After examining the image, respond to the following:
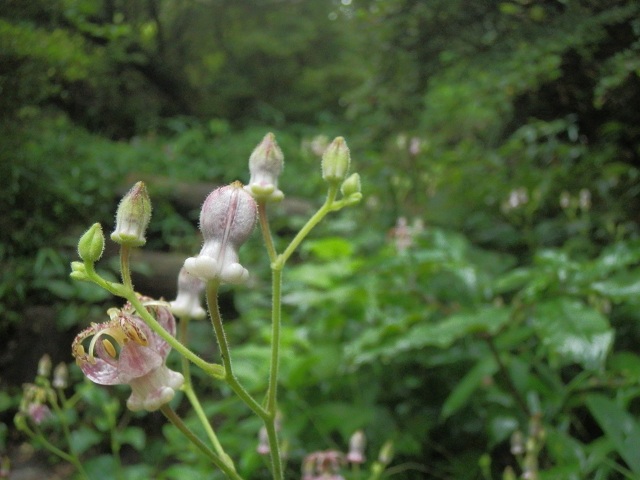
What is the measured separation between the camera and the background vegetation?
1.15m

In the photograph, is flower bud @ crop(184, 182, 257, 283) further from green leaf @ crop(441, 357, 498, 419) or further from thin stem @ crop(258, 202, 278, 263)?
green leaf @ crop(441, 357, 498, 419)

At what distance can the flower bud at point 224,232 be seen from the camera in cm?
47

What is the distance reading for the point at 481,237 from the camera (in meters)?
2.24

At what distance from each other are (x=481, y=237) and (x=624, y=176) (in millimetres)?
571

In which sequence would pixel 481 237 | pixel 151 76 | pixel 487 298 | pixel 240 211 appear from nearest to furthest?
pixel 240 211, pixel 487 298, pixel 481 237, pixel 151 76

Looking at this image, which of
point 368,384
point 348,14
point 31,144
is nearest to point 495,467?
point 368,384

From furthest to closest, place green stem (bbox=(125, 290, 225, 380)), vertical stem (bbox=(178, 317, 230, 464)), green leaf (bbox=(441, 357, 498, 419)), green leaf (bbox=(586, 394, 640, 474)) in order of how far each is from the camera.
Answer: green leaf (bbox=(441, 357, 498, 419)) < green leaf (bbox=(586, 394, 640, 474)) < vertical stem (bbox=(178, 317, 230, 464)) < green stem (bbox=(125, 290, 225, 380))

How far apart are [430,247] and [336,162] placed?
3.71 ft

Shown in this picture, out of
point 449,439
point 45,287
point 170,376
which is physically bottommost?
point 45,287

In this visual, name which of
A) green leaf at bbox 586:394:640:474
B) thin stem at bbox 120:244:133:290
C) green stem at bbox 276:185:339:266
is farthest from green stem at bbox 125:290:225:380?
green leaf at bbox 586:394:640:474

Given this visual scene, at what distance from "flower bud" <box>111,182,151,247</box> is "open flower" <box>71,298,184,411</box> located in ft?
0.23

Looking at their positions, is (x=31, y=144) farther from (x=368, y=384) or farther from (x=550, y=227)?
(x=550, y=227)

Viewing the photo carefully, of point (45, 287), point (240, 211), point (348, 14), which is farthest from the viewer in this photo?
point (348, 14)

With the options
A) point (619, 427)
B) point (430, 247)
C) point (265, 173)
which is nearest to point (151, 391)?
point (265, 173)
